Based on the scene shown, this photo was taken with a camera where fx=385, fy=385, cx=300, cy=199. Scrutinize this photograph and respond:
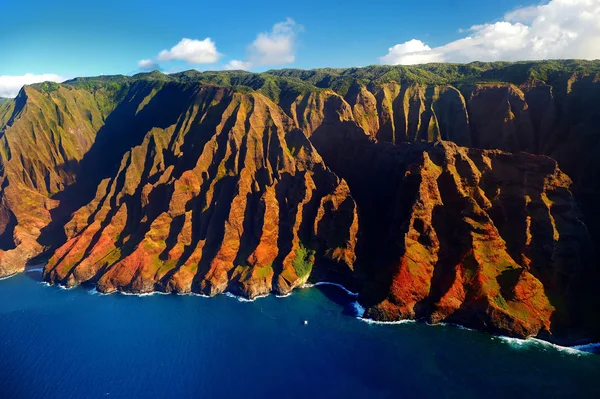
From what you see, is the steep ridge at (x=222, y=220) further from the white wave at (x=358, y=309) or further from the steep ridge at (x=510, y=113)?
the steep ridge at (x=510, y=113)

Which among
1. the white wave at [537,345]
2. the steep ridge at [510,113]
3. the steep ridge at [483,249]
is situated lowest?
the white wave at [537,345]

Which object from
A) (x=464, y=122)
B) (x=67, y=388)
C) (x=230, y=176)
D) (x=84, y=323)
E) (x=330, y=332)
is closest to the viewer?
(x=67, y=388)

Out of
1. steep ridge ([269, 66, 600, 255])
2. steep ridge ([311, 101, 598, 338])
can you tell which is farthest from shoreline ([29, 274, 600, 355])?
steep ridge ([269, 66, 600, 255])

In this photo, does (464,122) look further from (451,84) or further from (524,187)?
(524,187)

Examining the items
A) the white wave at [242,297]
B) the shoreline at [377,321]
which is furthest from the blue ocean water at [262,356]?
the white wave at [242,297]

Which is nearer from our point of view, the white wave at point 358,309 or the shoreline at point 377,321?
the shoreline at point 377,321

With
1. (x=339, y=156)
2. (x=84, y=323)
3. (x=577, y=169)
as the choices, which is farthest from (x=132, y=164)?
(x=577, y=169)
